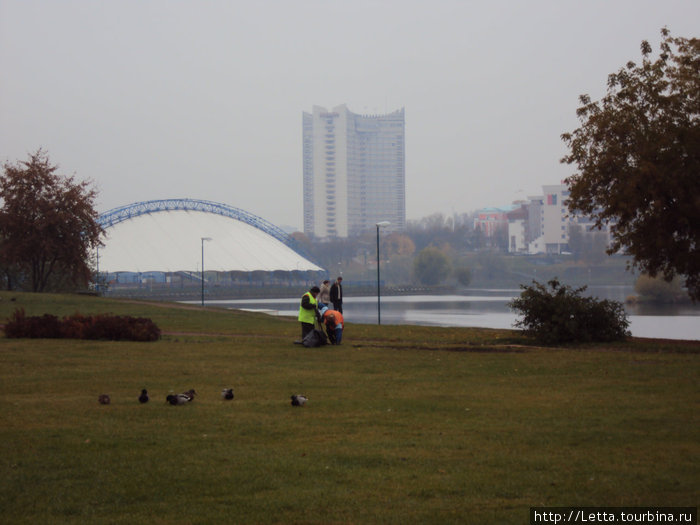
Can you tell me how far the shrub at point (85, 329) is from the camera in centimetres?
2408

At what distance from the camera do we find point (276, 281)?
137m

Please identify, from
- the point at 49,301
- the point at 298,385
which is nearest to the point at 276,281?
the point at 49,301

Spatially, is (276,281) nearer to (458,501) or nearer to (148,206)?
(148,206)

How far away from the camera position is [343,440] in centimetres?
962

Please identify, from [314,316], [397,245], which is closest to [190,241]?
[397,245]

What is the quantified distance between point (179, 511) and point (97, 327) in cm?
1822

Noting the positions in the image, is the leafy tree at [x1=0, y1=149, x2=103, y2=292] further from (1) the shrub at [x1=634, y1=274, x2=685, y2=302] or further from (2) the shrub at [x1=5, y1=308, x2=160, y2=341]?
(1) the shrub at [x1=634, y1=274, x2=685, y2=302]

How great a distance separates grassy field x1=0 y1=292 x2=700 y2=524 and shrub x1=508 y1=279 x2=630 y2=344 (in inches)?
197

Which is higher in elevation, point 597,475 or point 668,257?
point 668,257

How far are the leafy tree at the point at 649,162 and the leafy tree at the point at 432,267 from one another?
107568mm

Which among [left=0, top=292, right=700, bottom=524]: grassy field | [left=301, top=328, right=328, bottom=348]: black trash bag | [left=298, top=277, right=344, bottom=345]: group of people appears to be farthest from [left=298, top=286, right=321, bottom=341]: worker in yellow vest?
[left=0, top=292, right=700, bottom=524]: grassy field

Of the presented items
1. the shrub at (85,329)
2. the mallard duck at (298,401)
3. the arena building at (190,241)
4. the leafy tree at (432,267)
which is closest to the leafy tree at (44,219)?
the shrub at (85,329)

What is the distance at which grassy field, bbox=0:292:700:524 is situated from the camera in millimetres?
7137

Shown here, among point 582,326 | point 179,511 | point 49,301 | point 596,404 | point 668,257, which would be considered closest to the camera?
point 179,511
